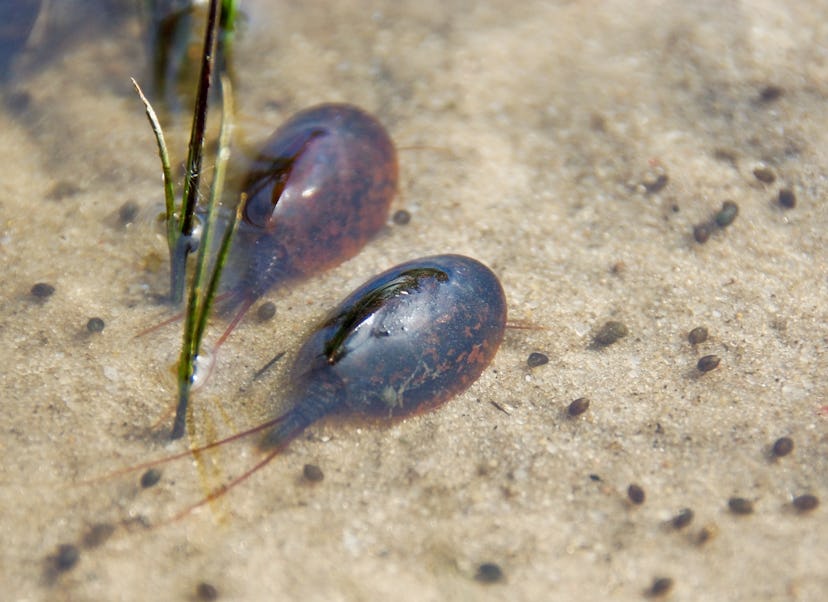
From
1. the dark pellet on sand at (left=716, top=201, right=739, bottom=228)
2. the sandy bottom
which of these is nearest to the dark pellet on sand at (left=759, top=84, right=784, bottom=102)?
the sandy bottom

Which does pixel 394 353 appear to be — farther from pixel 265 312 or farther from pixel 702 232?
pixel 702 232

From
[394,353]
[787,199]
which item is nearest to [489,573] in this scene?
[394,353]

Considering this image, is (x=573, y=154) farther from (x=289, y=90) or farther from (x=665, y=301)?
(x=289, y=90)

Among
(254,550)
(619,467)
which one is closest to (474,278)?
(619,467)

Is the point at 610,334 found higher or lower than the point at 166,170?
lower

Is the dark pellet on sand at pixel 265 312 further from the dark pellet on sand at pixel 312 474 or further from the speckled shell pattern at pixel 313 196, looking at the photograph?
the dark pellet on sand at pixel 312 474
